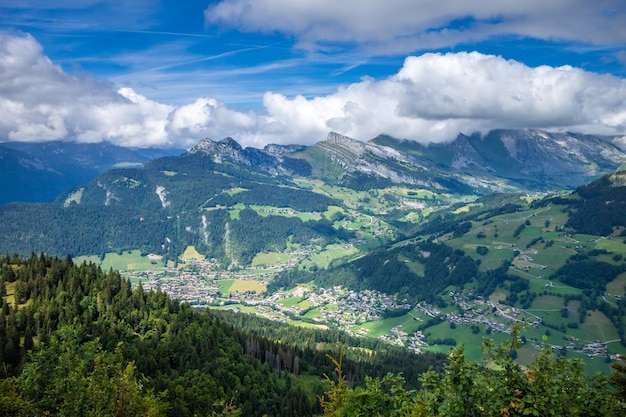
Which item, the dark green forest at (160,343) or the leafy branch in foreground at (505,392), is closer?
the leafy branch in foreground at (505,392)

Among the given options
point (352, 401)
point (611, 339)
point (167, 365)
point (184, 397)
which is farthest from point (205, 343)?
point (611, 339)

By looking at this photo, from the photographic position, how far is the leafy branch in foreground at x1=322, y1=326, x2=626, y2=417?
1514 centimetres

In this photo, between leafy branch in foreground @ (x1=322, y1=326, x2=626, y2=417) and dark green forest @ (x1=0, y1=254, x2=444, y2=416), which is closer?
leafy branch in foreground @ (x1=322, y1=326, x2=626, y2=417)

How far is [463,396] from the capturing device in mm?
16516

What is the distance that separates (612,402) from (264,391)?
3465 inches

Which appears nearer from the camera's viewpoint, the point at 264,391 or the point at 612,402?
the point at 612,402

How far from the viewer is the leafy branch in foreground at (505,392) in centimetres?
1514

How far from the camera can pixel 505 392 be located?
15984 mm

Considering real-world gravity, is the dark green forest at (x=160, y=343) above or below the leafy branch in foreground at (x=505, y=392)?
below

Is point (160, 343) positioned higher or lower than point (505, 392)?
lower

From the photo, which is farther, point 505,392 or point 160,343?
point 160,343

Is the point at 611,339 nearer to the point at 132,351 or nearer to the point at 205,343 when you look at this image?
the point at 205,343

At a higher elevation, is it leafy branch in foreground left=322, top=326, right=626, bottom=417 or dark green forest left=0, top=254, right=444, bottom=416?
leafy branch in foreground left=322, top=326, right=626, bottom=417

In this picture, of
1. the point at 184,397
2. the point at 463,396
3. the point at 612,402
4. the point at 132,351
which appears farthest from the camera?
the point at 132,351
